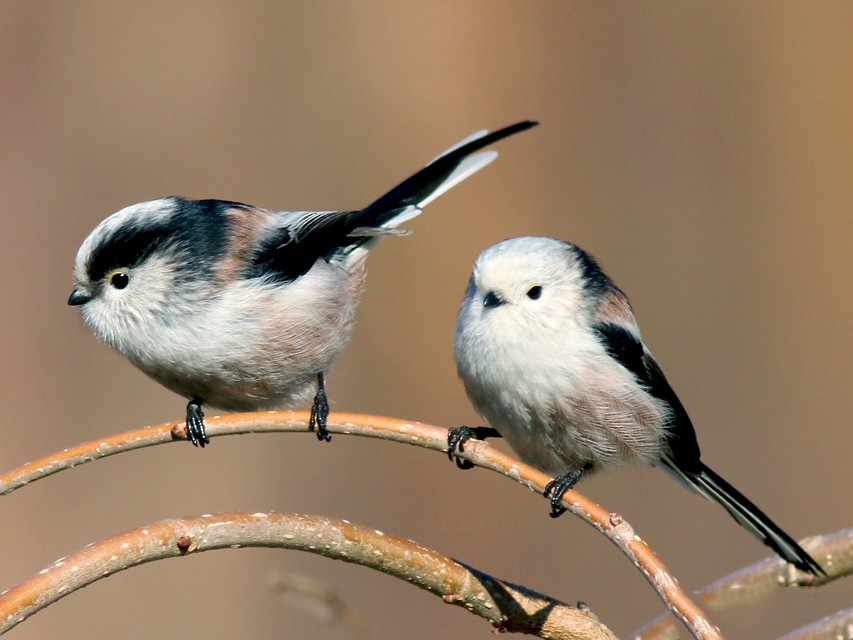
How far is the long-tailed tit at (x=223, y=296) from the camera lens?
2129mm

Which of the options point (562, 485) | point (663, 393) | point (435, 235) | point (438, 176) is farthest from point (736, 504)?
point (435, 235)

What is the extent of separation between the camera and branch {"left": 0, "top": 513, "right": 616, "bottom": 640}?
3.96ft

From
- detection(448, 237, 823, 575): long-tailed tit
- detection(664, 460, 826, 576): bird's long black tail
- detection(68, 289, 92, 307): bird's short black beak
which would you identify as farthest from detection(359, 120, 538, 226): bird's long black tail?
detection(664, 460, 826, 576): bird's long black tail

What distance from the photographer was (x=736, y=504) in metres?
2.33

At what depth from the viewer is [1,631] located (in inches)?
43.3

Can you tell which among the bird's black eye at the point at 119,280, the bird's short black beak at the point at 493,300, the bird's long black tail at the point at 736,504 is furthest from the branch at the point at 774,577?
the bird's black eye at the point at 119,280

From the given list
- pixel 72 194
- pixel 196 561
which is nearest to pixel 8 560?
pixel 196 561

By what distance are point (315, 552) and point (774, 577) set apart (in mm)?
835

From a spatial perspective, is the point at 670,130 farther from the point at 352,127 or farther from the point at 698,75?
the point at 352,127

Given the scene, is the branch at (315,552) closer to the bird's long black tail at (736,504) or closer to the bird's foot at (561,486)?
the bird's foot at (561,486)

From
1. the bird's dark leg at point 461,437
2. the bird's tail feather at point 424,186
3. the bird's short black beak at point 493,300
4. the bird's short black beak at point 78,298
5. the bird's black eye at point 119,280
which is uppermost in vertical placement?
the bird's tail feather at point 424,186

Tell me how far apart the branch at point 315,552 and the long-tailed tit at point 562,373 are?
1.43 feet

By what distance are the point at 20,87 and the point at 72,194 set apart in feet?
1.40

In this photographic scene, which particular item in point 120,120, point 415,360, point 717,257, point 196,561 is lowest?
point 196,561
